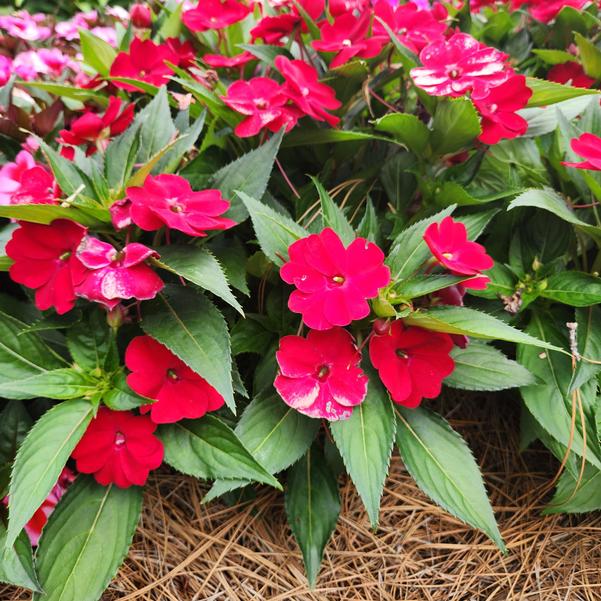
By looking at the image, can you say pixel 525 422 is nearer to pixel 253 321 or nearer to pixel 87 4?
pixel 253 321

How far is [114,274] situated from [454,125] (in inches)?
26.9

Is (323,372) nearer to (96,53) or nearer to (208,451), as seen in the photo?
(208,451)

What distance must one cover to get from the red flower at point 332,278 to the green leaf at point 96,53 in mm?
1006

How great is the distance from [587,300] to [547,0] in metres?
1.00

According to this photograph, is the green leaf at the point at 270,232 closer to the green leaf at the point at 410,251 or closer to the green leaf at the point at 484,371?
the green leaf at the point at 410,251

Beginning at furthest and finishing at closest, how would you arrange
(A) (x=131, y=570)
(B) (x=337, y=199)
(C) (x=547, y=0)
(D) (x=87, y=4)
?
(D) (x=87, y=4) < (C) (x=547, y=0) < (B) (x=337, y=199) < (A) (x=131, y=570)

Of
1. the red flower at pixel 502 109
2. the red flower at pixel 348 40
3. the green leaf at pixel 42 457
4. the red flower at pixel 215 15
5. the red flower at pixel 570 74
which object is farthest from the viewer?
the red flower at pixel 570 74

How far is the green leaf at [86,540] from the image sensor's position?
0.86 metres

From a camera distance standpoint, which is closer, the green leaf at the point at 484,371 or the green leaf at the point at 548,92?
the green leaf at the point at 484,371

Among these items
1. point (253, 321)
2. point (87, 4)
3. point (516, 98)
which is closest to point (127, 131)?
point (253, 321)

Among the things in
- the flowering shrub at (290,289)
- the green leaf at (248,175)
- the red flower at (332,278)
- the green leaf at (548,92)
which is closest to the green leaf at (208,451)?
the flowering shrub at (290,289)

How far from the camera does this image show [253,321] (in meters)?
1.07

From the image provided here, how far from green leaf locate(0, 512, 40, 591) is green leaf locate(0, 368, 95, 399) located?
0.72 ft

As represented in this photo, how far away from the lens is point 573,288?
109cm
